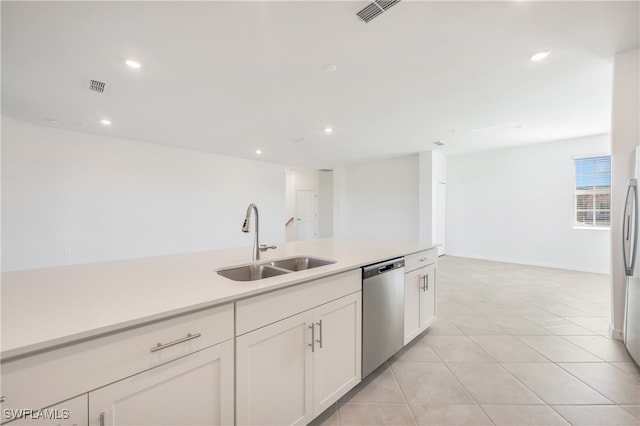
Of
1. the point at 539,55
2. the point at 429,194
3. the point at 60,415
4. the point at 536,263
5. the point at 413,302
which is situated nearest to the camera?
the point at 60,415

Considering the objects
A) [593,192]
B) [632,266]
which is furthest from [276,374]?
[593,192]

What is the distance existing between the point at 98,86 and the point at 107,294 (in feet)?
9.80

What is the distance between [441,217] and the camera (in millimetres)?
6719

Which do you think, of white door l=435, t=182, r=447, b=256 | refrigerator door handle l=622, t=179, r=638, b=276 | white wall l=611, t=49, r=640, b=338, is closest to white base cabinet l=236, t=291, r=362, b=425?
refrigerator door handle l=622, t=179, r=638, b=276

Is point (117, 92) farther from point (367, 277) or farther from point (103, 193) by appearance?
point (367, 277)

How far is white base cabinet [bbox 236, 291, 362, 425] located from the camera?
1.13m

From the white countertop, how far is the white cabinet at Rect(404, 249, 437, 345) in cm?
62

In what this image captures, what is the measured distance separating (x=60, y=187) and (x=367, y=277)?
5501 millimetres

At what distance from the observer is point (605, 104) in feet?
11.3

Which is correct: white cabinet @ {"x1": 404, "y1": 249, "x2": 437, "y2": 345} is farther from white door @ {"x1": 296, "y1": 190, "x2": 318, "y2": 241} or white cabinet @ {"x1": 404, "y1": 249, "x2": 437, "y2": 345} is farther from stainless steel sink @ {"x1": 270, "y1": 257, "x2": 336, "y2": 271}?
white door @ {"x1": 296, "y1": 190, "x2": 318, "y2": 241}

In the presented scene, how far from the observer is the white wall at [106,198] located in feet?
13.3

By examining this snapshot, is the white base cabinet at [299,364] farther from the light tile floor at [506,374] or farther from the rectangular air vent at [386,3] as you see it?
the rectangular air vent at [386,3]

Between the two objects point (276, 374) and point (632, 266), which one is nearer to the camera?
point (276, 374)

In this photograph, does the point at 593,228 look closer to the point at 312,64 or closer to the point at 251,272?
the point at 312,64
